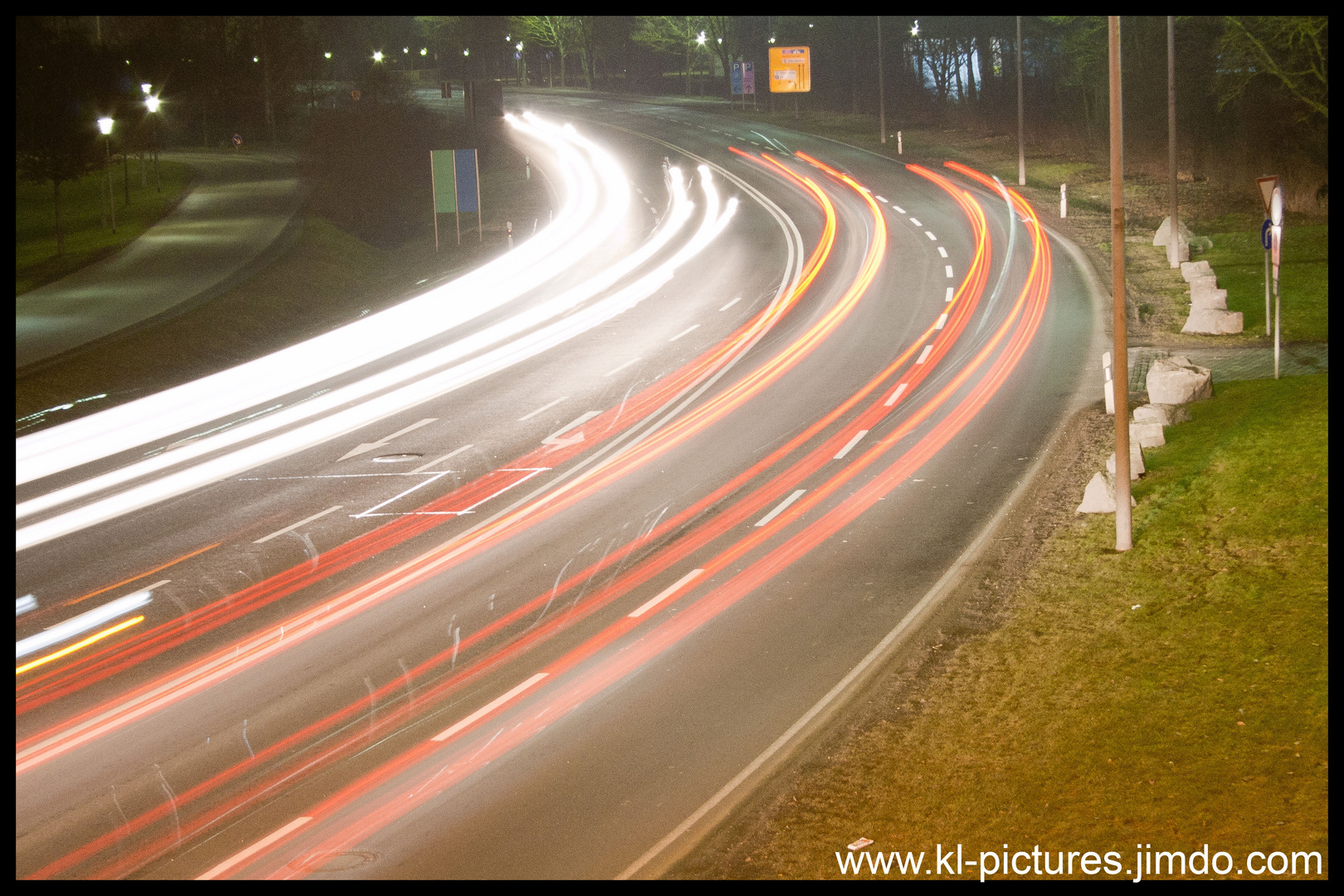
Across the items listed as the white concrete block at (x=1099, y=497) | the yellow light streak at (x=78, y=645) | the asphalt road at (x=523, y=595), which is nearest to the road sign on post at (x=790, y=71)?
the asphalt road at (x=523, y=595)

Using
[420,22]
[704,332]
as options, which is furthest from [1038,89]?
[420,22]

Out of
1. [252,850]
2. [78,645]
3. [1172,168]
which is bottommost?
[252,850]

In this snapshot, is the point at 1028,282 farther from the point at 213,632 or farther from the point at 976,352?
the point at 213,632

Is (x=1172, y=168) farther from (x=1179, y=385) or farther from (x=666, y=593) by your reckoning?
(x=666, y=593)

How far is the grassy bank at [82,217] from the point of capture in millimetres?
36000

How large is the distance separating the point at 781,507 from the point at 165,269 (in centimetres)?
2373

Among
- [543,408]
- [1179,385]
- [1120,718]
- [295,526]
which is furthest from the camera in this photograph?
[543,408]

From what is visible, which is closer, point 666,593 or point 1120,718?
point 1120,718

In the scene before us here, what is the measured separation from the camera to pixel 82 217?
45.6 meters

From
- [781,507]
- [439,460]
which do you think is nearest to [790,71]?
[439,460]

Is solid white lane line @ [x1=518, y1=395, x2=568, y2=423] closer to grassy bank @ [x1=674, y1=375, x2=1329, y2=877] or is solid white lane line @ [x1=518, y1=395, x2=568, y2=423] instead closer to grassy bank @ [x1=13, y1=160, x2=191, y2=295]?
grassy bank @ [x1=674, y1=375, x2=1329, y2=877]

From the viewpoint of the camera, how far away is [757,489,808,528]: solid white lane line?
1535cm
